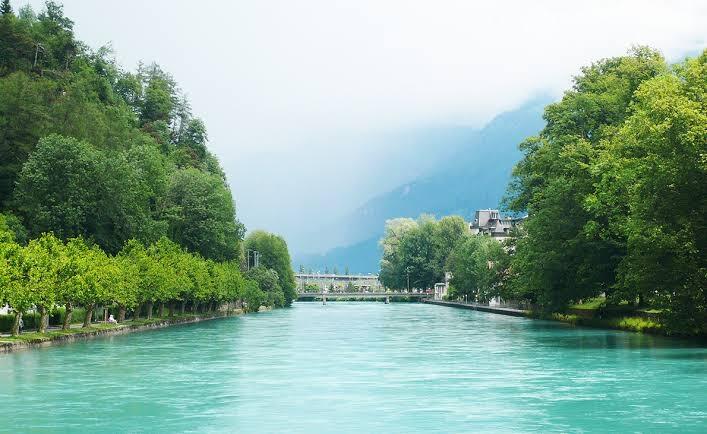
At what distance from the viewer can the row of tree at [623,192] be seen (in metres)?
60.2

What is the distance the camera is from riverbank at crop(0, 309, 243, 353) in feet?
207

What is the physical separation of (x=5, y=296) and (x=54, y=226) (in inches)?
1241

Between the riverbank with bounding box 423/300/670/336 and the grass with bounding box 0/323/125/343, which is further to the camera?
the riverbank with bounding box 423/300/670/336

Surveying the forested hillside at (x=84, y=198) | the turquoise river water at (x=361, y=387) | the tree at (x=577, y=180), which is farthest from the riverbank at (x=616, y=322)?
the forested hillside at (x=84, y=198)

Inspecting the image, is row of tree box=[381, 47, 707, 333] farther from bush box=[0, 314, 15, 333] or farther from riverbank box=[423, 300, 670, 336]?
bush box=[0, 314, 15, 333]

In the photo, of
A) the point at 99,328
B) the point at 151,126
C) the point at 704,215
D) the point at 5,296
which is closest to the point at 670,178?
the point at 704,215

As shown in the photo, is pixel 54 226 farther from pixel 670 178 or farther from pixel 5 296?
pixel 670 178

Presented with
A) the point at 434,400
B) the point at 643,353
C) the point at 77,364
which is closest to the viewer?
the point at 434,400

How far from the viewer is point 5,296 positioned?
6103cm

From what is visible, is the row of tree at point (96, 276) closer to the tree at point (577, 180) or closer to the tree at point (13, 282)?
the tree at point (13, 282)

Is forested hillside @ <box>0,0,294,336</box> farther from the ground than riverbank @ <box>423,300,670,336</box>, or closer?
farther from the ground

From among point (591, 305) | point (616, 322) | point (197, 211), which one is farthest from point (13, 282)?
point (197, 211)

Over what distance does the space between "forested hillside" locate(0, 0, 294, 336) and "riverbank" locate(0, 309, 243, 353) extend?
220 cm

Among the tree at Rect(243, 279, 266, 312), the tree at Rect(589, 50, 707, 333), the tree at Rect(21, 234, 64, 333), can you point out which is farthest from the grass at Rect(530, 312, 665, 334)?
the tree at Rect(243, 279, 266, 312)
